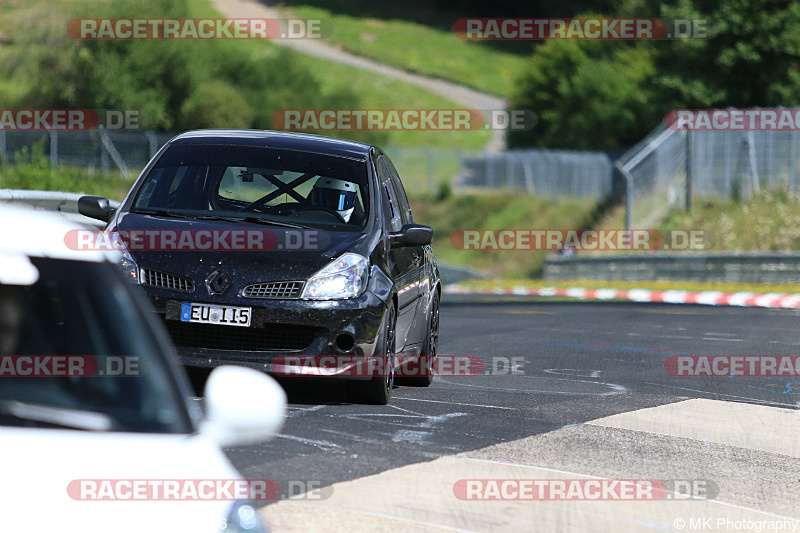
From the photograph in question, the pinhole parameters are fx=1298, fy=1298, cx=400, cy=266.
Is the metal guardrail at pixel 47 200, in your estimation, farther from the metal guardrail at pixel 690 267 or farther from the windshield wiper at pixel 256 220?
the metal guardrail at pixel 690 267

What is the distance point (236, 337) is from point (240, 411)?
4844 millimetres

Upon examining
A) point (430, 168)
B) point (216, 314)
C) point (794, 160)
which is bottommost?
point (216, 314)

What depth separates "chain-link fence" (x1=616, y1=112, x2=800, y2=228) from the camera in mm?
32469

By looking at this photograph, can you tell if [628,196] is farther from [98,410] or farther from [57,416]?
[57,416]

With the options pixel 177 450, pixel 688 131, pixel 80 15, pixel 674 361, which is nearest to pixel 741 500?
pixel 177 450

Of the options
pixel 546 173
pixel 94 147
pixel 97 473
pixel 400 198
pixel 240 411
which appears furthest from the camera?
pixel 546 173

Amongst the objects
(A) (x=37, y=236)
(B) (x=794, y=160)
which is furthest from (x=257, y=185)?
(B) (x=794, y=160)

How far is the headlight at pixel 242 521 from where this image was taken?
3.30 m

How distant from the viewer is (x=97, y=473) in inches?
129

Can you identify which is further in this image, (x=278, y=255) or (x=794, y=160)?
(x=794, y=160)

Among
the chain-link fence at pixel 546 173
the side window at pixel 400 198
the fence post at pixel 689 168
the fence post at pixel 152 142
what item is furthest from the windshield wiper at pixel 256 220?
the chain-link fence at pixel 546 173

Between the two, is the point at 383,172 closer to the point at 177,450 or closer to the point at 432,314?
the point at 432,314

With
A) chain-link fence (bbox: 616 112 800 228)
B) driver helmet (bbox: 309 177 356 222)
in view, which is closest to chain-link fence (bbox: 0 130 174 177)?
chain-link fence (bbox: 616 112 800 228)

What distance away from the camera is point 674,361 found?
13.1 m
